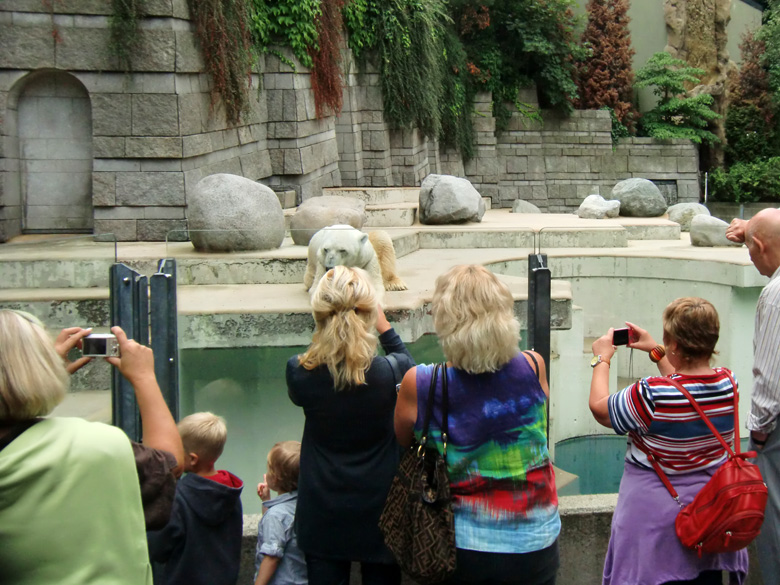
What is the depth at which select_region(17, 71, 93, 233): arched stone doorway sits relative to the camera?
28.5ft

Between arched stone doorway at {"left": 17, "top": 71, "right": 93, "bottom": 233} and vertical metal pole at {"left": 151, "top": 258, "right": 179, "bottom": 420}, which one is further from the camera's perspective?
arched stone doorway at {"left": 17, "top": 71, "right": 93, "bottom": 233}

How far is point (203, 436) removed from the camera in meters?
2.72

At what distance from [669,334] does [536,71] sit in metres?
18.4

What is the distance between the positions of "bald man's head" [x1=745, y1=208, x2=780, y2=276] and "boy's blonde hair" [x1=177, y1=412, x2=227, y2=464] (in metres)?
1.81

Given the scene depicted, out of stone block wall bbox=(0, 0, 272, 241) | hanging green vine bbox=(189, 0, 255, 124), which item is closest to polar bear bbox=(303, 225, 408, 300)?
stone block wall bbox=(0, 0, 272, 241)

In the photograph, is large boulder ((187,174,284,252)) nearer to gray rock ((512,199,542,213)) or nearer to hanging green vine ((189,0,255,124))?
hanging green vine ((189,0,255,124))

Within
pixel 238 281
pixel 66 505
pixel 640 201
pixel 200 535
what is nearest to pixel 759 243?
pixel 200 535

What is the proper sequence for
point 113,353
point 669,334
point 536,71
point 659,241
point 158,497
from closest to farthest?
point 158,497, point 113,353, point 669,334, point 659,241, point 536,71

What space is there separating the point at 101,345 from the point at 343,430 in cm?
71

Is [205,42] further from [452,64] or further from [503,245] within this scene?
[452,64]

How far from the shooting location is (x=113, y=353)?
2.28 meters

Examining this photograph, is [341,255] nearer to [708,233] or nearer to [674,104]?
[708,233]

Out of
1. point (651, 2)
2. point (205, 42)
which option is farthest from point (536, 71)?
point (205, 42)

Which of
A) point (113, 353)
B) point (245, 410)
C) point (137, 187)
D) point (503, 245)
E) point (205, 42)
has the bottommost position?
point (245, 410)
